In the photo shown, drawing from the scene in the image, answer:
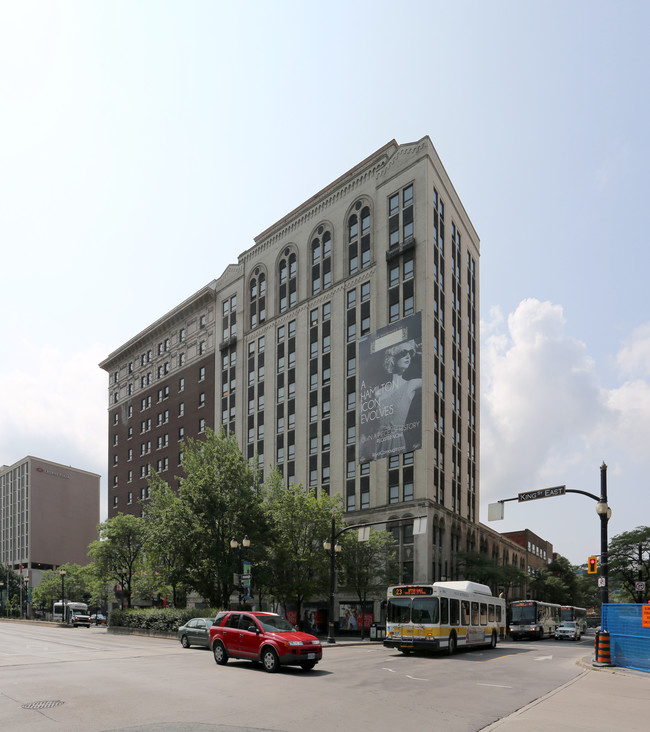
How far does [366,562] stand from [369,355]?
20402mm

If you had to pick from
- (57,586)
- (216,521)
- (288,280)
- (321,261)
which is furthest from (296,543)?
(57,586)

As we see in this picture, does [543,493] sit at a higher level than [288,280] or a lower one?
lower

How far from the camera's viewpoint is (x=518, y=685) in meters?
19.9

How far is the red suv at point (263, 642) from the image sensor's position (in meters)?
21.4

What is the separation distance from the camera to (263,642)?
865 inches

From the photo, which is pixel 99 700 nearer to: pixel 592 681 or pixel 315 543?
pixel 592 681

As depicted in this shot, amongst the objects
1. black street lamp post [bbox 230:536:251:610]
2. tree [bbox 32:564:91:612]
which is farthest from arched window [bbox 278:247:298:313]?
tree [bbox 32:564:91:612]

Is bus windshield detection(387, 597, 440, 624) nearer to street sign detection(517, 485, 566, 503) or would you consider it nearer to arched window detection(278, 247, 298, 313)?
street sign detection(517, 485, 566, 503)

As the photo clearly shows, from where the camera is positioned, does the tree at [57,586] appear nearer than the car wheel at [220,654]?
No

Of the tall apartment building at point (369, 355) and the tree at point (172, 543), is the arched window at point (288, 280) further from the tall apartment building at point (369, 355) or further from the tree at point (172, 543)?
the tree at point (172, 543)

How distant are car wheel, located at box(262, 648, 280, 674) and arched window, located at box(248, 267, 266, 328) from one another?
204ft

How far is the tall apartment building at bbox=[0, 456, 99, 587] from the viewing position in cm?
15875

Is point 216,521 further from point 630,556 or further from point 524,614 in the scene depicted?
point 630,556

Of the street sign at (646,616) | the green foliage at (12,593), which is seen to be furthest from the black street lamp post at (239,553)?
the green foliage at (12,593)
